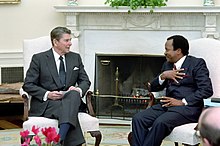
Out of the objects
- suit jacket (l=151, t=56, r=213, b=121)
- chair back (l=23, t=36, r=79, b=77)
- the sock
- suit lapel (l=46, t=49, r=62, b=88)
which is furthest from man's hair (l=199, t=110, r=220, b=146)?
chair back (l=23, t=36, r=79, b=77)

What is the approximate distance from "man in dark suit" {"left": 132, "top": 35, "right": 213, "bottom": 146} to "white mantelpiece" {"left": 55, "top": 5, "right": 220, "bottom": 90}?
1643 millimetres

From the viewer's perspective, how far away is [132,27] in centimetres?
563

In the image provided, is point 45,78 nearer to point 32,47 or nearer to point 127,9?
point 32,47

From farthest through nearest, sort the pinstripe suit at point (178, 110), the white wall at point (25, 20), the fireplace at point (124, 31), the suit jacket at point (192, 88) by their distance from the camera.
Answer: the white wall at point (25, 20) → the fireplace at point (124, 31) → the suit jacket at point (192, 88) → the pinstripe suit at point (178, 110)

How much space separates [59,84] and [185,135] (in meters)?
1.21

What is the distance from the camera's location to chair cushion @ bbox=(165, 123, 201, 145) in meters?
3.41

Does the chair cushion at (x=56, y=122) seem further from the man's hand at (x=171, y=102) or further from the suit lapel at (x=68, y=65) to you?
the man's hand at (x=171, y=102)

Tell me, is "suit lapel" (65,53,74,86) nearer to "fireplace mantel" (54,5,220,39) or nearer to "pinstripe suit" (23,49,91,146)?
"pinstripe suit" (23,49,91,146)

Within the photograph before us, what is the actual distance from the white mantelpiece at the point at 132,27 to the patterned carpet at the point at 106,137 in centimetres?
92

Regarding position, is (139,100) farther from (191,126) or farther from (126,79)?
(191,126)

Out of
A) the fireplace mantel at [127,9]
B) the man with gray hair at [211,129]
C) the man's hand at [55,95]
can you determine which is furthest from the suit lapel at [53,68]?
the man with gray hair at [211,129]

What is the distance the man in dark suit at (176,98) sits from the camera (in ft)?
11.7

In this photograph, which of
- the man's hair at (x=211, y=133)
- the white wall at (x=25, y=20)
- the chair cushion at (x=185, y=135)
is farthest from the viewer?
the white wall at (x=25, y=20)

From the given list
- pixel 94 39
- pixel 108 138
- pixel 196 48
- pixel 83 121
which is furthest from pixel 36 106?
pixel 94 39
